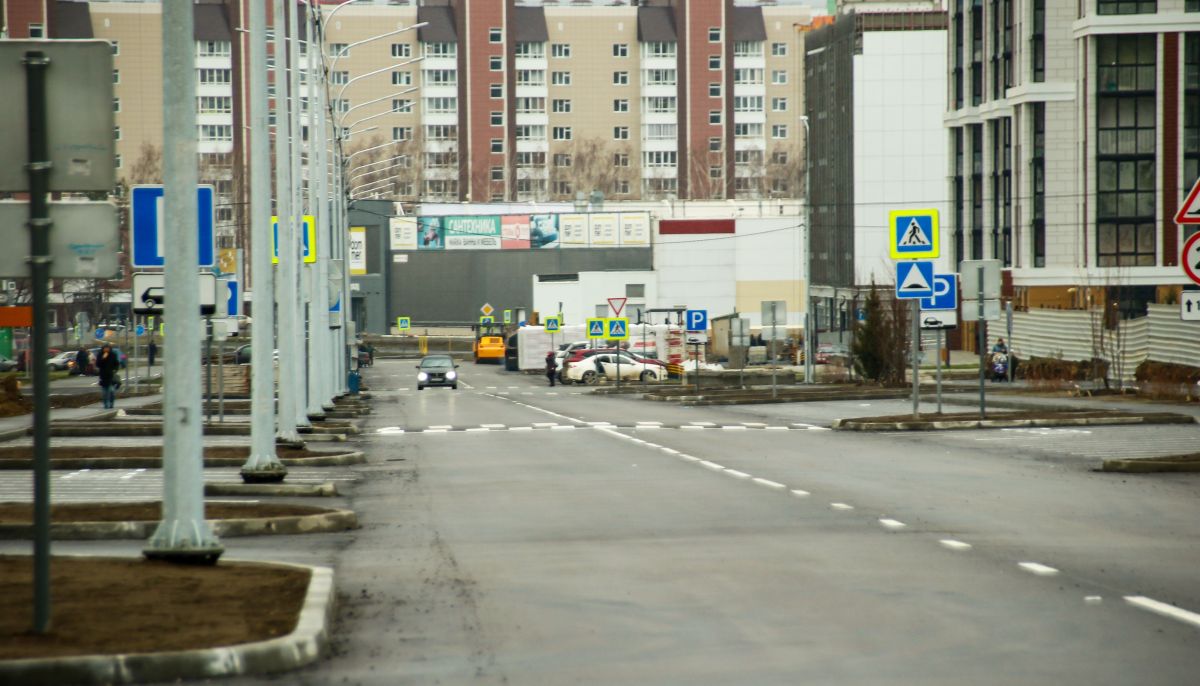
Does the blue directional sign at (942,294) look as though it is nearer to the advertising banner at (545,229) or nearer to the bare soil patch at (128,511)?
the bare soil patch at (128,511)

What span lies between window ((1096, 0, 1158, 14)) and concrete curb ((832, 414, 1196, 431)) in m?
50.7

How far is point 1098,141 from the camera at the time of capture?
264 ft

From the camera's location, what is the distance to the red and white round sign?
18.0 m

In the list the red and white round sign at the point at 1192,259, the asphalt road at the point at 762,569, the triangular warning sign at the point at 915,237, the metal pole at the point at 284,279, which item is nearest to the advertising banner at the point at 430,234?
the triangular warning sign at the point at 915,237

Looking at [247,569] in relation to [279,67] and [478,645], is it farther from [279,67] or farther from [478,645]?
[279,67]

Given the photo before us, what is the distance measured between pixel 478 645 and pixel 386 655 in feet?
1.70

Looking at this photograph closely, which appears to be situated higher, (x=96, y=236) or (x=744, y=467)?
(x=96, y=236)

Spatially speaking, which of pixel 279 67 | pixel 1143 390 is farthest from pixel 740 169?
pixel 279 67

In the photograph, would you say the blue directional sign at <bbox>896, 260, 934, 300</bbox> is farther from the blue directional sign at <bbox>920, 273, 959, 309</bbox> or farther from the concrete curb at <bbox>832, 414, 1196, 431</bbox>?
the concrete curb at <bbox>832, 414, 1196, 431</bbox>

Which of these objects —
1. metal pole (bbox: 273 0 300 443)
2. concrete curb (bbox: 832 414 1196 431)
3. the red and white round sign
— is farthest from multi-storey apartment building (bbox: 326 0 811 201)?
the red and white round sign

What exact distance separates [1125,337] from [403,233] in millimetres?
82827

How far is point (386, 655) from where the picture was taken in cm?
852

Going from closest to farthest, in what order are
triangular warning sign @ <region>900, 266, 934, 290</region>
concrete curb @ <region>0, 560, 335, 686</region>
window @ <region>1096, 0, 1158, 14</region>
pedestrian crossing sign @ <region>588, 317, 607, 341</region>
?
1. concrete curb @ <region>0, 560, 335, 686</region>
2. triangular warning sign @ <region>900, 266, 934, 290</region>
3. pedestrian crossing sign @ <region>588, 317, 607, 341</region>
4. window @ <region>1096, 0, 1158, 14</region>

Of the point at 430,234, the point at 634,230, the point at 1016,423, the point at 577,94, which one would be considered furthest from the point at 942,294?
the point at 577,94
